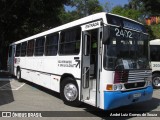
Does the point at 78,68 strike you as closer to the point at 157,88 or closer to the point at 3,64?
the point at 157,88

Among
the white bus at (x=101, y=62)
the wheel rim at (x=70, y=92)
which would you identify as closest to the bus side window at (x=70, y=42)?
the white bus at (x=101, y=62)

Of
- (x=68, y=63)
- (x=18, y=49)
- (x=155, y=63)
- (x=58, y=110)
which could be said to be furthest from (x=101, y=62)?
(x=18, y=49)

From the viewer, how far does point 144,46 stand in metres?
8.38

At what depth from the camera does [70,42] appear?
8.95 metres

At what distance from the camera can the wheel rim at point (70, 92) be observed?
8614mm

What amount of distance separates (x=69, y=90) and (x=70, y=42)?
1671 mm

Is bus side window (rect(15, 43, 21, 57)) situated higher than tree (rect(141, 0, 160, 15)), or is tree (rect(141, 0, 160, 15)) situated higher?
tree (rect(141, 0, 160, 15))

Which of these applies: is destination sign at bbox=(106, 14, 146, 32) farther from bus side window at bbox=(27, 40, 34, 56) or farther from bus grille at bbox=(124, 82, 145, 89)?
bus side window at bbox=(27, 40, 34, 56)

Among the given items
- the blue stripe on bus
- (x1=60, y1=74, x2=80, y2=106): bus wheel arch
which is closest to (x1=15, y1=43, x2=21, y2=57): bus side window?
(x1=60, y1=74, x2=80, y2=106): bus wheel arch

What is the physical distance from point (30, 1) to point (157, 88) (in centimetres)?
1454

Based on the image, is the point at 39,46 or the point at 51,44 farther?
the point at 39,46

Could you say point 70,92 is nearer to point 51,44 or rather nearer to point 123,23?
point 51,44

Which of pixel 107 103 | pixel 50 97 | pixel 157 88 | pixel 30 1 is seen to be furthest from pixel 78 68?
pixel 30 1

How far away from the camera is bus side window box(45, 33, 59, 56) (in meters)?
10.1
